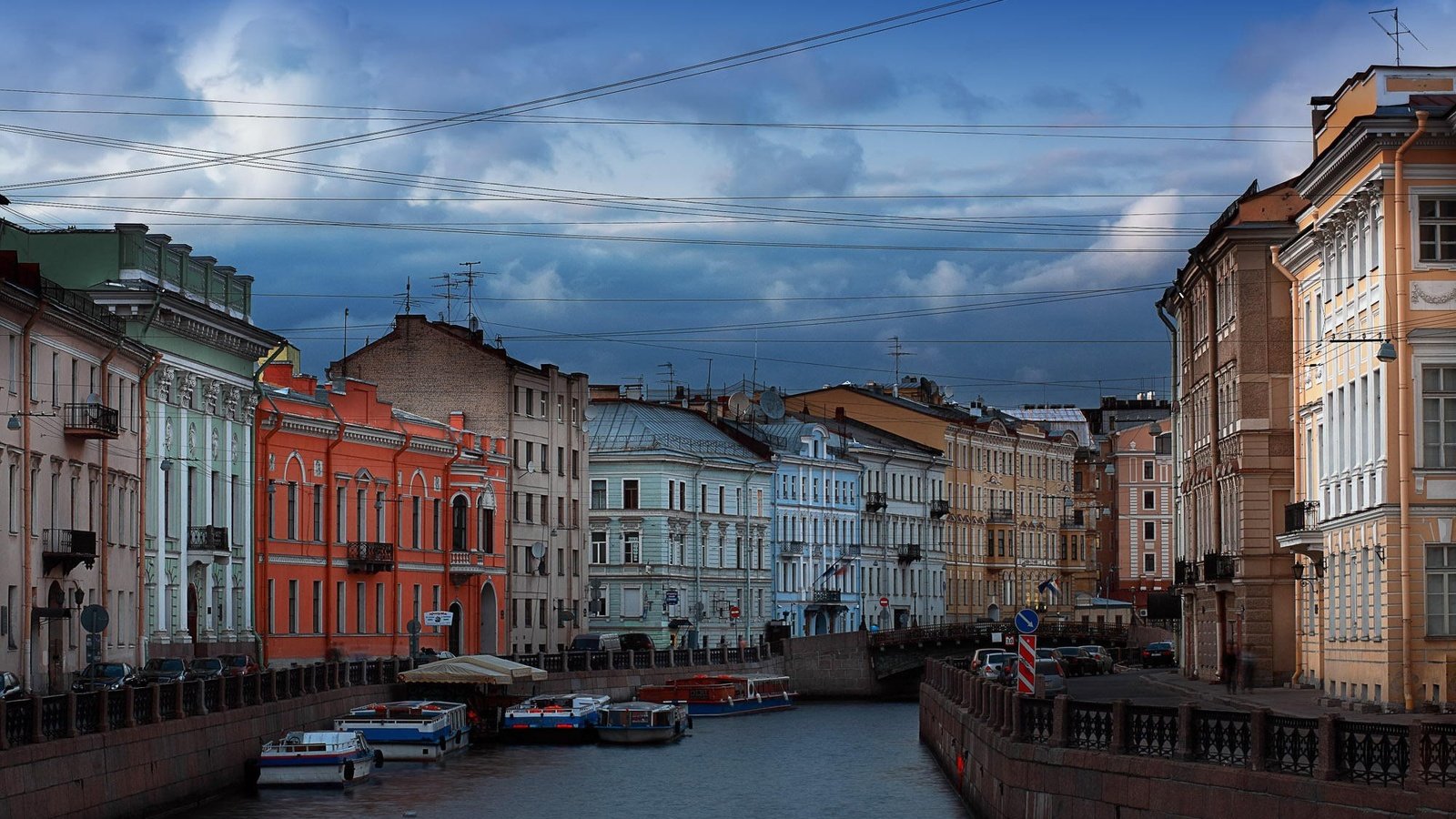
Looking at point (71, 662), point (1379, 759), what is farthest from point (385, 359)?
point (1379, 759)

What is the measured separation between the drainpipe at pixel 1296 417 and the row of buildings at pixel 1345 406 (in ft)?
0.33

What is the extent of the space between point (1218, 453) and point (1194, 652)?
23.2 feet

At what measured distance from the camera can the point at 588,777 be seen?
52375 millimetres

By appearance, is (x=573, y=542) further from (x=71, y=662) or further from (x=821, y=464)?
(x=71, y=662)

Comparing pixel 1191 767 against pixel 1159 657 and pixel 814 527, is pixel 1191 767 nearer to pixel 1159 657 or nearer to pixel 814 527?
pixel 1159 657

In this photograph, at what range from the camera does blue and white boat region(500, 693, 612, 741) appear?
210ft

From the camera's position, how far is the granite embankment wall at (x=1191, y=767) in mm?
20984

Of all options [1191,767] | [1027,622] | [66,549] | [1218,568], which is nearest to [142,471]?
[66,549]

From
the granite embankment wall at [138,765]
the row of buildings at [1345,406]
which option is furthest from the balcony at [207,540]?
the row of buildings at [1345,406]

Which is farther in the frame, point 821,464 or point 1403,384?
point 821,464

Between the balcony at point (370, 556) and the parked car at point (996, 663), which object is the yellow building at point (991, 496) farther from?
the balcony at point (370, 556)

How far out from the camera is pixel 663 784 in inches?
2002

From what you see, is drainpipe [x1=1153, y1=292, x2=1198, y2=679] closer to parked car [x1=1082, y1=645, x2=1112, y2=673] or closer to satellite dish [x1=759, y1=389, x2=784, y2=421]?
parked car [x1=1082, y1=645, x2=1112, y2=673]

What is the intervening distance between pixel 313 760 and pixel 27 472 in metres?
8.98
